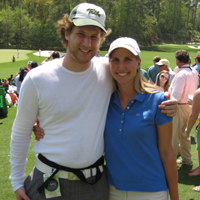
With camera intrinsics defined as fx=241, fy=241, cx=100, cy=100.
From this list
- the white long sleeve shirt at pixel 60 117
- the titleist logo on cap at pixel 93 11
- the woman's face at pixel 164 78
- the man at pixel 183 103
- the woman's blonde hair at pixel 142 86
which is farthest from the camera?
the woman's face at pixel 164 78

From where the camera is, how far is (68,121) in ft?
6.34

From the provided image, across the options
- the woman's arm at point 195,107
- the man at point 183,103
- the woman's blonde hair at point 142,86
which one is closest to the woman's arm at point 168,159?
the woman's blonde hair at point 142,86

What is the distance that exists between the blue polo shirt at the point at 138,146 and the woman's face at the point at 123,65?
188 mm

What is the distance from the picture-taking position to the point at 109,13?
68.8 meters

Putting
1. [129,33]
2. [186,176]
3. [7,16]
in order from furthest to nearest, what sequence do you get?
[129,33] → [7,16] → [186,176]

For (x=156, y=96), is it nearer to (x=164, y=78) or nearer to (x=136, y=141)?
(x=136, y=141)

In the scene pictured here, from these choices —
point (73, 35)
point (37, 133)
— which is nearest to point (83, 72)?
Answer: point (73, 35)

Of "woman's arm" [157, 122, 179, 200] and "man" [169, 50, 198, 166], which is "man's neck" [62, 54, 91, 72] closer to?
"woman's arm" [157, 122, 179, 200]

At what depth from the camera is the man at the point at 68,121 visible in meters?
1.92

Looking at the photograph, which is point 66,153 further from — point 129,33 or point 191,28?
point 191,28

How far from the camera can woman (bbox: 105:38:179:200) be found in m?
2.01

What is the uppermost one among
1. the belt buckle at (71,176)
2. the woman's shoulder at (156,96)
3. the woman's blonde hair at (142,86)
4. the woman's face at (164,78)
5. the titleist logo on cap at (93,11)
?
the titleist logo on cap at (93,11)

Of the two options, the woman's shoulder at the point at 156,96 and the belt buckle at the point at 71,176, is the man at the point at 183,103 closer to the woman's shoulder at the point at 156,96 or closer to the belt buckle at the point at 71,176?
the woman's shoulder at the point at 156,96

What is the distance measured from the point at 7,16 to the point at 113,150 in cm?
6760
